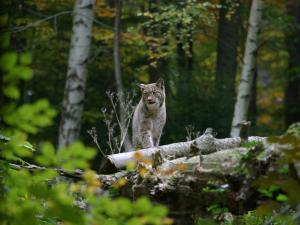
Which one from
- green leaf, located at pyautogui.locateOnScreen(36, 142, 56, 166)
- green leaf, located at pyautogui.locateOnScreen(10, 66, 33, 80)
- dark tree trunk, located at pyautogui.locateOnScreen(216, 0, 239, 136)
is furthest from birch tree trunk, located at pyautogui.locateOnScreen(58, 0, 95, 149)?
green leaf, located at pyautogui.locateOnScreen(10, 66, 33, 80)

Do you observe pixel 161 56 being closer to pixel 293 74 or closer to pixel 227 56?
pixel 227 56

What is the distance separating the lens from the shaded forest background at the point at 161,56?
60.6ft

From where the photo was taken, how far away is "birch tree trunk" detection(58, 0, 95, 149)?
55.7ft

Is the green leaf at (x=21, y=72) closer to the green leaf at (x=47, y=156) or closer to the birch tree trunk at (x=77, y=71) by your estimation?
the green leaf at (x=47, y=156)

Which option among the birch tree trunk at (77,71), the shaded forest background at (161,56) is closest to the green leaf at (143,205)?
the shaded forest background at (161,56)

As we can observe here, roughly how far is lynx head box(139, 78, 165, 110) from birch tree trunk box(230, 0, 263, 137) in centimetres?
522

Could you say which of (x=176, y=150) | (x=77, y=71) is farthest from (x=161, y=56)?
(x=176, y=150)

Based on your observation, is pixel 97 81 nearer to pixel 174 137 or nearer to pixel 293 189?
pixel 174 137

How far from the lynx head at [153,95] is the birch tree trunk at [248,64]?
522cm

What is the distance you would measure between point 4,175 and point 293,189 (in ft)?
4.59

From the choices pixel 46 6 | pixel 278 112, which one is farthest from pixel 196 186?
pixel 278 112

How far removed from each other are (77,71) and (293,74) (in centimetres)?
875

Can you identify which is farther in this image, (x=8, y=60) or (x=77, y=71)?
(x=77, y=71)

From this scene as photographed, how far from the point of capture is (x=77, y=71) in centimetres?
1706
